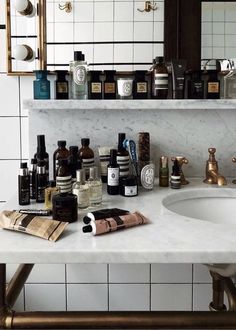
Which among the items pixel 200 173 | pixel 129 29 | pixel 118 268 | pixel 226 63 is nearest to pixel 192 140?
pixel 200 173

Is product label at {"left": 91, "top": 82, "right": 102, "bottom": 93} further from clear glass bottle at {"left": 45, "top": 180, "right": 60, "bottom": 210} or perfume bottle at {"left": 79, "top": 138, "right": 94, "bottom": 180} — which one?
clear glass bottle at {"left": 45, "top": 180, "right": 60, "bottom": 210}

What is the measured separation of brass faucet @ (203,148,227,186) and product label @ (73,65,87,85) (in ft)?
1.62

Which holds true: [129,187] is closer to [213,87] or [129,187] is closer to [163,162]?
[163,162]

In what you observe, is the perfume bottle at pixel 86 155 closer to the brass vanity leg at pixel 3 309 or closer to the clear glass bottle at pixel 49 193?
the clear glass bottle at pixel 49 193

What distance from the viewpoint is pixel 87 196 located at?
1.18 m

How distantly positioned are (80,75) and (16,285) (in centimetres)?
68

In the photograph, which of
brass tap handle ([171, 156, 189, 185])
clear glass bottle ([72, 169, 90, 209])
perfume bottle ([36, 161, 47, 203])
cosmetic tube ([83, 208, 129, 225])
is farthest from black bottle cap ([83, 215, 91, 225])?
brass tap handle ([171, 156, 189, 185])

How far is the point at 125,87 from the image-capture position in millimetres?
1403

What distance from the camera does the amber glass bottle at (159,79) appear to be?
4.59ft

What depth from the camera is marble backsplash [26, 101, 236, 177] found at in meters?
1.52

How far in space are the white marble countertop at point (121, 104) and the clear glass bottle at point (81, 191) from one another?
30 cm

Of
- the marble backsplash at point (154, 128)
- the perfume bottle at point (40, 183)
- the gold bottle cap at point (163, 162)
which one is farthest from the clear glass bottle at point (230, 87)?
the perfume bottle at point (40, 183)

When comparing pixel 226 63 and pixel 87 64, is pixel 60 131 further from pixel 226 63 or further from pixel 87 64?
pixel 226 63

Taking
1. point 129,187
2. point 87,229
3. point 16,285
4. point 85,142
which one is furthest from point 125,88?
point 16,285
